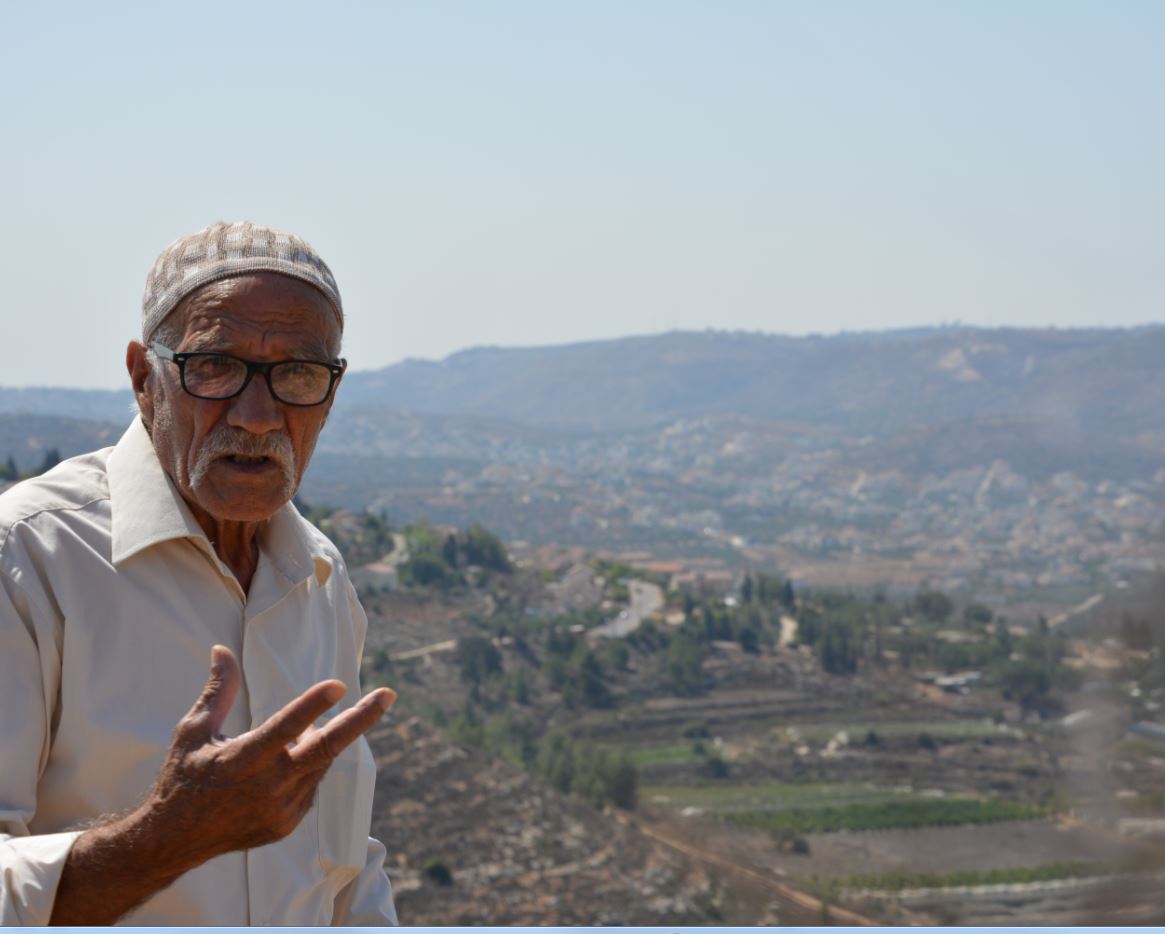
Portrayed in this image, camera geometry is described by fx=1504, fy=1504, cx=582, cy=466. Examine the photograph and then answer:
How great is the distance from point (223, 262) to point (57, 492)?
0.62 feet

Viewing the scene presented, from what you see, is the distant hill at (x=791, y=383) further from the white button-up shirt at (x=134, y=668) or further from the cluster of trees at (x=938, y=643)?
the white button-up shirt at (x=134, y=668)

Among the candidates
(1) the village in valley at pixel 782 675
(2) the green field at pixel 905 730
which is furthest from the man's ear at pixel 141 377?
(2) the green field at pixel 905 730

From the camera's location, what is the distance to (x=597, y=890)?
31828 millimetres

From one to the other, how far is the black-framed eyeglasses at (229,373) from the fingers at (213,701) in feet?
0.83

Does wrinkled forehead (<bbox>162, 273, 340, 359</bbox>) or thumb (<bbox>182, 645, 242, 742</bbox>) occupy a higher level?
wrinkled forehead (<bbox>162, 273, 340, 359</bbox>)

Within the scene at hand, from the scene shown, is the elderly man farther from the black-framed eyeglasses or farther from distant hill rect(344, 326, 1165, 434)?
distant hill rect(344, 326, 1165, 434)

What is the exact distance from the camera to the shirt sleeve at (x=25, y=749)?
83cm

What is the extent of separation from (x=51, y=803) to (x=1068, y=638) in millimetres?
47919

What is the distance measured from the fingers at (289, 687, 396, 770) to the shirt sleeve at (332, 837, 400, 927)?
0.35 metres

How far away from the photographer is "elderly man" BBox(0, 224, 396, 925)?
0.83 metres

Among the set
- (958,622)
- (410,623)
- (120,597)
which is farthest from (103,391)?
(120,597)

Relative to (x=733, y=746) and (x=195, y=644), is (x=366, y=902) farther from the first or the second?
(x=733, y=746)

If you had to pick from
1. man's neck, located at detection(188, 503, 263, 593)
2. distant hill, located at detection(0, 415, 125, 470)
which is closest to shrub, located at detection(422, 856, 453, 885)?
distant hill, located at detection(0, 415, 125, 470)

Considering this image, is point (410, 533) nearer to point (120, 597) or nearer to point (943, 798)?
point (943, 798)
